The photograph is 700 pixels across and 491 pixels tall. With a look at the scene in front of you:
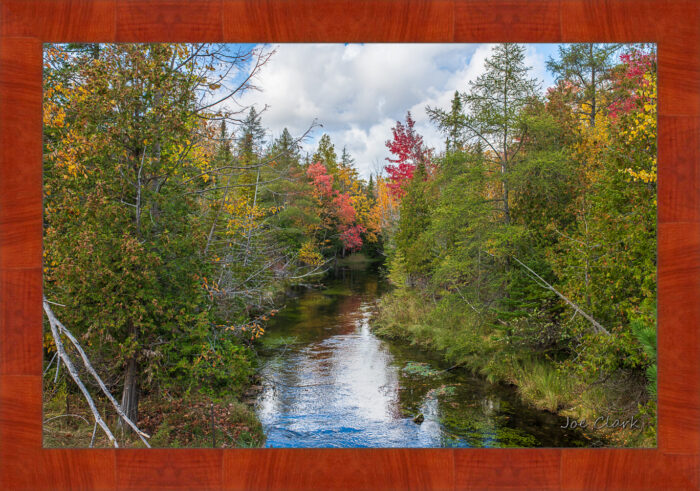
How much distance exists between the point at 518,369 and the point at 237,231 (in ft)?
10.3

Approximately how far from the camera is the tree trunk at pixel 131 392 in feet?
8.46

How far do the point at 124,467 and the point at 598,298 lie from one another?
3.41 m

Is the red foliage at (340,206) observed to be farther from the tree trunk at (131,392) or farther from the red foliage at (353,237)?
the tree trunk at (131,392)

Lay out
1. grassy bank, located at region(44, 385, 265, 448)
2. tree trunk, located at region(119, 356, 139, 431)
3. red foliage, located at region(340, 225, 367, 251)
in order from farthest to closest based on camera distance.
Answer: red foliage, located at region(340, 225, 367, 251), tree trunk, located at region(119, 356, 139, 431), grassy bank, located at region(44, 385, 265, 448)

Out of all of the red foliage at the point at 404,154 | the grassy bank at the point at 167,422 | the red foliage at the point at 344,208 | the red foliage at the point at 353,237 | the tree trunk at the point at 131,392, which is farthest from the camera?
the red foliage at the point at 353,237

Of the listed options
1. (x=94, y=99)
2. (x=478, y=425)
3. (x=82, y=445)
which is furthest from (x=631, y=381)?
(x=94, y=99)

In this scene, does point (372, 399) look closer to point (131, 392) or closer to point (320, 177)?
point (131, 392)

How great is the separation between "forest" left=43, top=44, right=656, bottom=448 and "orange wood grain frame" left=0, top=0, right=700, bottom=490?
0.12 meters

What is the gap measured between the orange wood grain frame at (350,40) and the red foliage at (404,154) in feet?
3.61

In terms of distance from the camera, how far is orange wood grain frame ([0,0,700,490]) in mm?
2100

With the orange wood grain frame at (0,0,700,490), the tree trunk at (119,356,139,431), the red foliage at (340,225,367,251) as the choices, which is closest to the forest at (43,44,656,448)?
the tree trunk at (119,356,139,431)

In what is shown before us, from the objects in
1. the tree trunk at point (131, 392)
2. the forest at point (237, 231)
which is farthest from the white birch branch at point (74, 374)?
the tree trunk at point (131, 392)

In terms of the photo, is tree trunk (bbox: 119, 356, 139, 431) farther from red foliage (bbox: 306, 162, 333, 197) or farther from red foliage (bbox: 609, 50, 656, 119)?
red foliage (bbox: 609, 50, 656, 119)

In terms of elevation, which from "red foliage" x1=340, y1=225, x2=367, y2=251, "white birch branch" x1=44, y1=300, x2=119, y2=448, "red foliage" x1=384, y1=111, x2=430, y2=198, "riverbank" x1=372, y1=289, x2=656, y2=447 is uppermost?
"red foliage" x1=384, y1=111, x2=430, y2=198
